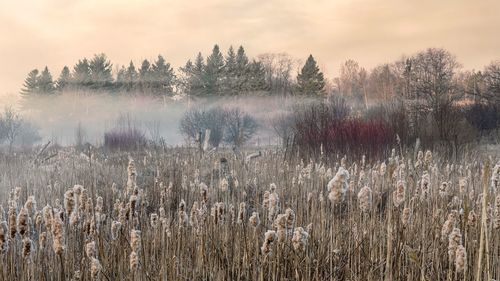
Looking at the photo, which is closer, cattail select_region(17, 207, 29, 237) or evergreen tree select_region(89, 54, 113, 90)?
cattail select_region(17, 207, 29, 237)

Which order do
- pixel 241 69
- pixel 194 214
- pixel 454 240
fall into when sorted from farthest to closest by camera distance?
pixel 241 69
pixel 194 214
pixel 454 240

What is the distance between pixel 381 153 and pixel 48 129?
137 feet

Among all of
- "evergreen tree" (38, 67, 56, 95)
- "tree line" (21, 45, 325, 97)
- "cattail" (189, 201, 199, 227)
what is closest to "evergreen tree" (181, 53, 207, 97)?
"tree line" (21, 45, 325, 97)

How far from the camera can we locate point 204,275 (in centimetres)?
271

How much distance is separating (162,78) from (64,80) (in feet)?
30.6

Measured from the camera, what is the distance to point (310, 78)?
4712cm

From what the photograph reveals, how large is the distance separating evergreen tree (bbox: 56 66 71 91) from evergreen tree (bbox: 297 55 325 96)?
2139cm

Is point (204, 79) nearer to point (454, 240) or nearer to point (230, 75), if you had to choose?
point (230, 75)

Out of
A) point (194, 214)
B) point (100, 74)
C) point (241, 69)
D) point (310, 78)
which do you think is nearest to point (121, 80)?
point (100, 74)

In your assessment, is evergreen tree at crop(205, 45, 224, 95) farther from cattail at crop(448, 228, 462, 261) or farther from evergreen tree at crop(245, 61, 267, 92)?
cattail at crop(448, 228, 462, 261)

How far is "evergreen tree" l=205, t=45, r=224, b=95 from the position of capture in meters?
45.8

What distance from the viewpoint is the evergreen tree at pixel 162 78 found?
4653 centimetres

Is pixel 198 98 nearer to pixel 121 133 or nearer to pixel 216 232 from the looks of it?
pixel 121 133

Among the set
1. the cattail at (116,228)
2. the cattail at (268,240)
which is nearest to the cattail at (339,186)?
the cattail at (268,240)
